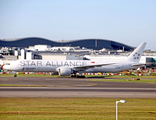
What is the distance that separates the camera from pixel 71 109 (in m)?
22.8

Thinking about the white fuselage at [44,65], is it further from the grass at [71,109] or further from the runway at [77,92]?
the grass at [71,109]

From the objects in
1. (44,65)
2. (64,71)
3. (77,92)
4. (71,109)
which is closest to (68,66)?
(64,71)

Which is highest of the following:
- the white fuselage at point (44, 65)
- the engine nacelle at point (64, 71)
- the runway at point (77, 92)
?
the white fuselage at point (44, 65)

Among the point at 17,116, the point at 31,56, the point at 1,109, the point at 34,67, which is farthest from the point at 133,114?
the point at 31,56

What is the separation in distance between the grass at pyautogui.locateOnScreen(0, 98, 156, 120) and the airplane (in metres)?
33.9

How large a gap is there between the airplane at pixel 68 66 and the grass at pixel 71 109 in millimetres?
33938

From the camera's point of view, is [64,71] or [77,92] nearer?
[77,92]

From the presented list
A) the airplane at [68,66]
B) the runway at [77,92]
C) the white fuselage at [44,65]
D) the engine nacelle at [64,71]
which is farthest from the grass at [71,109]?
the white fuselage at [44,65]

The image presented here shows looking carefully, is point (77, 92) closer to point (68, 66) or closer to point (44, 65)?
point (44, 65)

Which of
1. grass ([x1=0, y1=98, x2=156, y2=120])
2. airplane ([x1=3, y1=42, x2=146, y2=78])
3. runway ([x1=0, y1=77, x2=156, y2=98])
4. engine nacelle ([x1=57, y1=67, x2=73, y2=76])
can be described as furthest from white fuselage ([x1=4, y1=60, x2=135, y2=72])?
grass ([x1=0, y1=98, x2=156, y2=120])

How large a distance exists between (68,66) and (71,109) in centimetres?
4118

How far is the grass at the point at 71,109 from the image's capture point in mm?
19859

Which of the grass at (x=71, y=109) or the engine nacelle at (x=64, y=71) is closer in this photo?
the grass at (x=71, y=109)

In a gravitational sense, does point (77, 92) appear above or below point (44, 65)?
below
